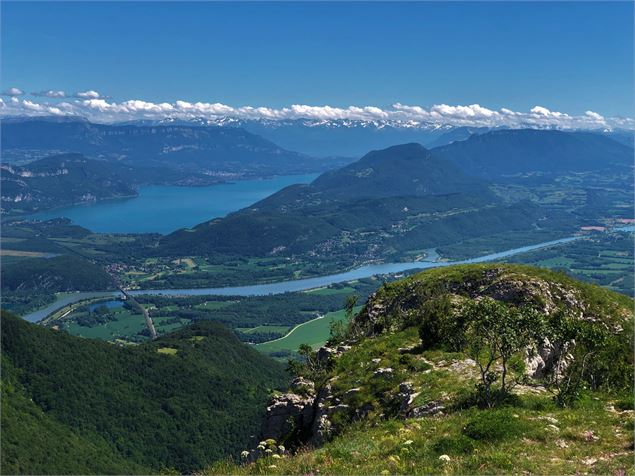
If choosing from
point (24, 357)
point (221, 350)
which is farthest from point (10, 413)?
point (221, 350)

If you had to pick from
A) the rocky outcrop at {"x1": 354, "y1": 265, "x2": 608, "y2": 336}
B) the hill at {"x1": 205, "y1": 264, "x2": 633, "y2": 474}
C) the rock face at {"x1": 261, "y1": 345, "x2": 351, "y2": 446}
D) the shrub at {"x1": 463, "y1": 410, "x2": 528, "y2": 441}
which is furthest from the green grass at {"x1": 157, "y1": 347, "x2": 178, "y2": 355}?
the shrub at {"x1": 463, "y1": 410, "x2": 528, "y2": 441}

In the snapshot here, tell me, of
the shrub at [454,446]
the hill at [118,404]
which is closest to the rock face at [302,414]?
the shrub at [454,446]

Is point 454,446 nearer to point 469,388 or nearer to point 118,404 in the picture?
point 469,388

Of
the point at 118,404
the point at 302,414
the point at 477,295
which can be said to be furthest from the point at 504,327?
the point at 118,404

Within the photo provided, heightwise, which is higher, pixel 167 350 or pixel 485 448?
pixel 485 448

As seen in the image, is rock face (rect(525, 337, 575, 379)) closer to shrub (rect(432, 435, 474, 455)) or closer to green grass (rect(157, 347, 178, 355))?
shrub (rect(432, 435, 474, 455))

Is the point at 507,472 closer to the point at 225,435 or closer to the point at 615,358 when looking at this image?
the point at 615,358
